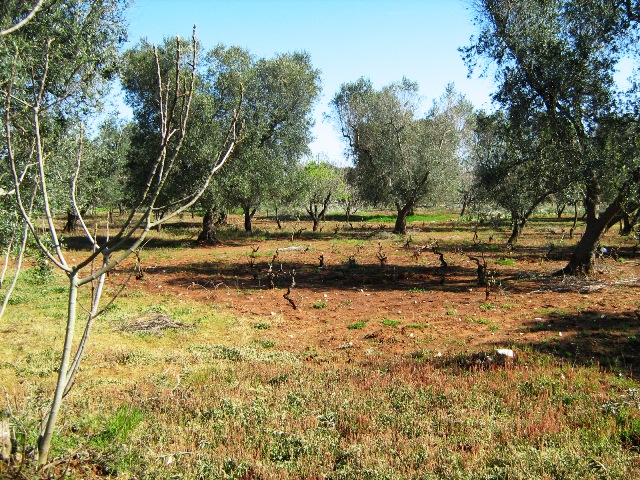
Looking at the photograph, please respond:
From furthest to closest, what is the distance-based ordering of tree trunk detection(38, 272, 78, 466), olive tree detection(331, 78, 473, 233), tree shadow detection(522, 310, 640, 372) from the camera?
olive tree detection(331, 78, 473, 233) → tree shadow detection(522, 310, 640, 372) → tree trunk detection(38, 272, 78, 466)

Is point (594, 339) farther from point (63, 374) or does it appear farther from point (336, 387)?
point (63, 374)

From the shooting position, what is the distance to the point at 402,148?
135 feet

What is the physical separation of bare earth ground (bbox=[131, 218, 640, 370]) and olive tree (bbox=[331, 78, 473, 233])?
13.2 m

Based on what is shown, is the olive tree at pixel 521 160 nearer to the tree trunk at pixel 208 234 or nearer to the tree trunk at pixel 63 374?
the tree trunk at pixel 63 374

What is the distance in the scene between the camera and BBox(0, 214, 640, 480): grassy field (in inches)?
216

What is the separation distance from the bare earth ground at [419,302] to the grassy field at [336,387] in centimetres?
9

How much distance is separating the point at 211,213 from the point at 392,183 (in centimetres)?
1605

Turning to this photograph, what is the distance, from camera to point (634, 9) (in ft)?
52.1

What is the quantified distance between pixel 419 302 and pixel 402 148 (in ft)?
91.1

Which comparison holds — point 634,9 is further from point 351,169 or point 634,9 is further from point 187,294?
point 351,169

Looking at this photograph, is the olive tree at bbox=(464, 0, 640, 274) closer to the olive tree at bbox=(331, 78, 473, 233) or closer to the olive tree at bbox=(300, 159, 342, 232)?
the olive tree at bbox=(331, 78, 473, 233)

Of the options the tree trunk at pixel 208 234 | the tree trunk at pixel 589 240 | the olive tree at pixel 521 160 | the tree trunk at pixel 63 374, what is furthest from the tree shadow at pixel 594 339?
the tree trunk at pixel 208 234

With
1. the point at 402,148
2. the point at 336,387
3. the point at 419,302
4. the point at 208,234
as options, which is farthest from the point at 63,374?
the point at 402,148

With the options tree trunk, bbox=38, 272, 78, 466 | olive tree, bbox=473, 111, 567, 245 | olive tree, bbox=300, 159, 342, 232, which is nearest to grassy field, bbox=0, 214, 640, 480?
tree trunk, bbox=38, 272, 78, 466
